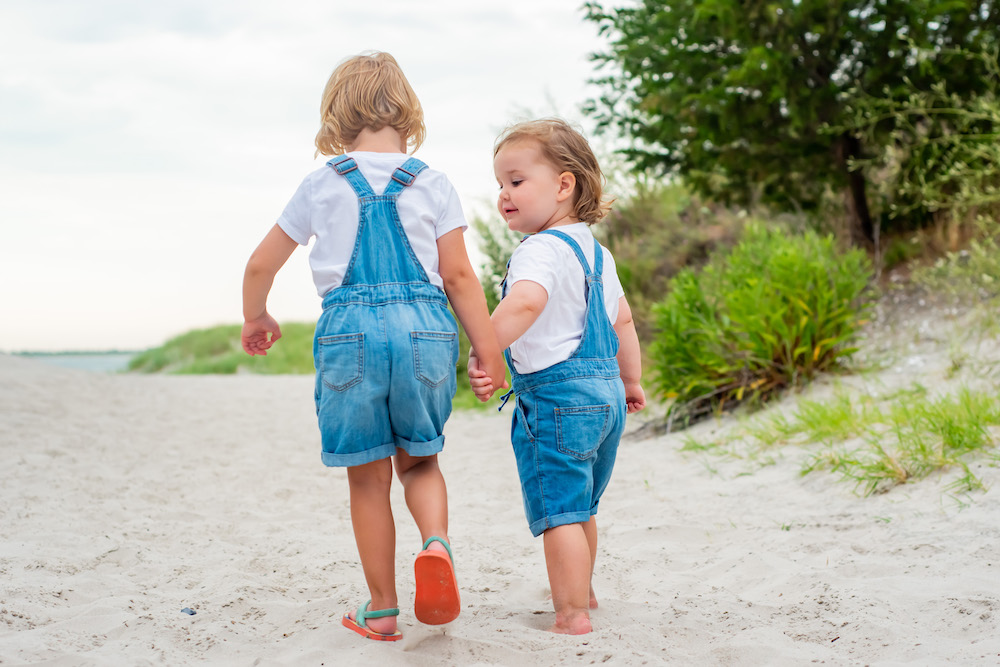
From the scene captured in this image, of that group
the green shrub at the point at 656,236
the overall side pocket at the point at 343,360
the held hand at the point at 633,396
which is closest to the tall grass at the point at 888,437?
the held hand at the point at 633,396

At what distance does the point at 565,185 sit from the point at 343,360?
0.90 m

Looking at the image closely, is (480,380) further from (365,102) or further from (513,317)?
(365,102)

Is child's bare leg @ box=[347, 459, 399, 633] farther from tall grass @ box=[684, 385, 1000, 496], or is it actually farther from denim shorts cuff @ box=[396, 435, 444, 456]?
tall grass @ box=[684, 385, 1000, 496]

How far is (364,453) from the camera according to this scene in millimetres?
2309

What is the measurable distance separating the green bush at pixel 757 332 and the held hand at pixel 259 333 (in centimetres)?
381

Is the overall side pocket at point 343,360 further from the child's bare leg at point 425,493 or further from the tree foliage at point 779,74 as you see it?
the tree foliage at point 779,74

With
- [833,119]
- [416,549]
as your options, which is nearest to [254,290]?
[416,549]

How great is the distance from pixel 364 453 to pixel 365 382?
21cm

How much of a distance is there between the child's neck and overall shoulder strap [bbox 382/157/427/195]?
12 centimetres

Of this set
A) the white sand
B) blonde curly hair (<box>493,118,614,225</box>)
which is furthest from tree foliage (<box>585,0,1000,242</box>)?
blonde curly hair (<box>493,118,614,225</box>)

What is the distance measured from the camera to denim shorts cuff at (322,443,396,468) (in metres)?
2.29

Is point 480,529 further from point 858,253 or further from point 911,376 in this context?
point 858,253

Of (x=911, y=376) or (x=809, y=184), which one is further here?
(x=809, y=184)

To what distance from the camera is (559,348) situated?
2.45 m
